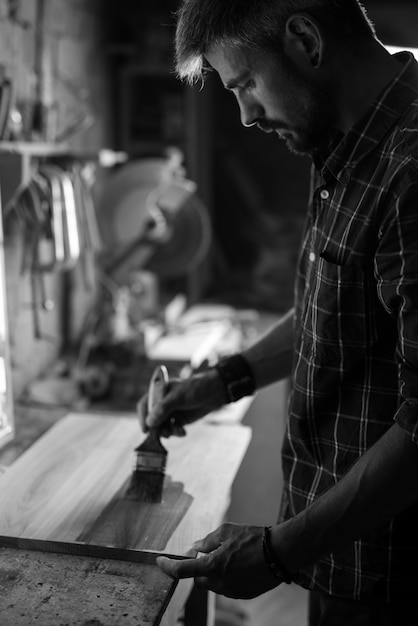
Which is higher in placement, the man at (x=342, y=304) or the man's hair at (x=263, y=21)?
the man's hair at (x=263, y=21)

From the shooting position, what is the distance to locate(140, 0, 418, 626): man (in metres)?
1.11

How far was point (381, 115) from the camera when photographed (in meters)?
1.19

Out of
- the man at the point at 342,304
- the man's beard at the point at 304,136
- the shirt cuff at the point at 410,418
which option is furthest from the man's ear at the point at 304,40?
the shirt cuff at the point at 410,418

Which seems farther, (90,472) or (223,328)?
(223,328)

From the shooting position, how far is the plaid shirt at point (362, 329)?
1.09m

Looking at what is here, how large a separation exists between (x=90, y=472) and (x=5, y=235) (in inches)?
44.7

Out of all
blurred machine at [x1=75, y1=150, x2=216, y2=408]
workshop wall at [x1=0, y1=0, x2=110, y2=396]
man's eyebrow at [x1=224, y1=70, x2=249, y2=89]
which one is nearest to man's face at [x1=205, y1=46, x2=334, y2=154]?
man's eyebrow at [x1=224, y1=70, x2=249, y2=89]

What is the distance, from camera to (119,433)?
1860mm

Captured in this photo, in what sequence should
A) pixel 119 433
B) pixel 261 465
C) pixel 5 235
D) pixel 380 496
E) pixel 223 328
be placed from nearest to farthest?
pixel 380 496 → pixel 119 433 → pixel 5 235 → pixel 261 465 → pixel 223 328

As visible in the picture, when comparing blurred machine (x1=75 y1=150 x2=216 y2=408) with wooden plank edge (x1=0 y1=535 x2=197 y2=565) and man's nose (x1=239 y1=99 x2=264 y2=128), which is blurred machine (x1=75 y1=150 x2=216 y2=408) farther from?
man's nose (x1=239 y1=99 x2=264 y2=128)

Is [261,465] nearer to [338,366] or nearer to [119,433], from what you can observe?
[119,433]

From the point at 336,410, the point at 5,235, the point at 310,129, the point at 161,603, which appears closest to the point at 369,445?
the point at 336,410

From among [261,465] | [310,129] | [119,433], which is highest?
[310,129]

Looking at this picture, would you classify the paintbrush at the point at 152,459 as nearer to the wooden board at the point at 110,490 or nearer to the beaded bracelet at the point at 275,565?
the wooden board at the point at 110,490
